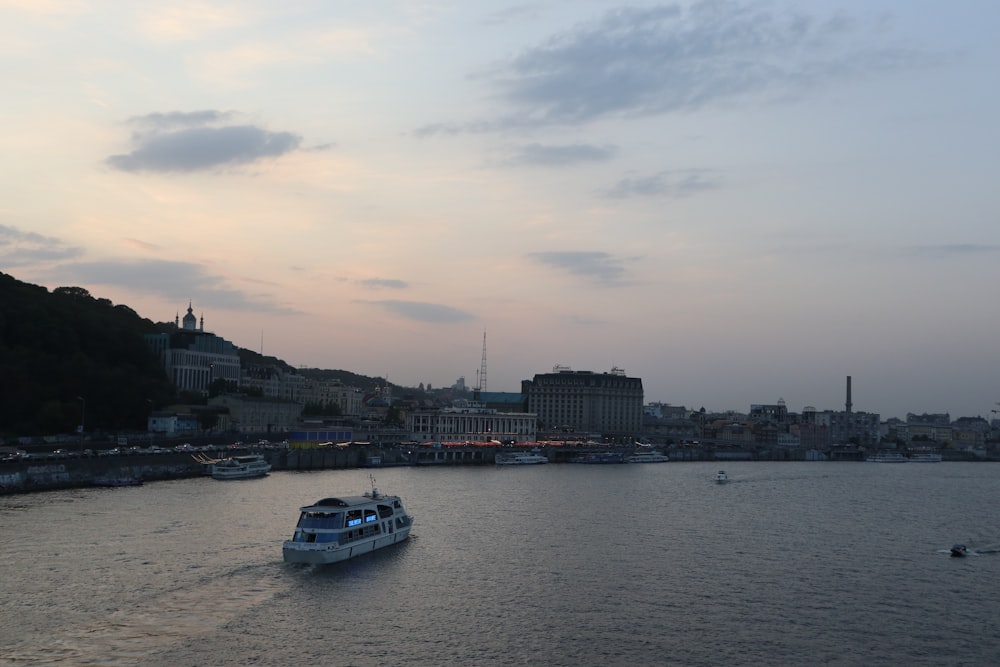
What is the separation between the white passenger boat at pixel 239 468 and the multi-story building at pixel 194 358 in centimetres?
6431

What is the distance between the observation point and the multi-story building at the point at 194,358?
156625 millimetres

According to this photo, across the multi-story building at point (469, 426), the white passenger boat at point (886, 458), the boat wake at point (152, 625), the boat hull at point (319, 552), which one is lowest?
the boat wake at point (152, 625)

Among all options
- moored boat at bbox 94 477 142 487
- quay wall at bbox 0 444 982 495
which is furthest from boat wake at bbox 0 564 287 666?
moored boat at bbox 94 477 142 487

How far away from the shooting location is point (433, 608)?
1459 inches

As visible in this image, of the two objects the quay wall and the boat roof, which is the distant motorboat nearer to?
the quay wall

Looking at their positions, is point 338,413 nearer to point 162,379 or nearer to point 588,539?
point 162,379

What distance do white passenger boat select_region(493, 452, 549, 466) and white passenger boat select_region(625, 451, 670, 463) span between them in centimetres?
1595

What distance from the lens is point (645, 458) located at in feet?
491

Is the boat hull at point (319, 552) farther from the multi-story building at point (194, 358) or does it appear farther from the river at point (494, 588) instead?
the multi-story building at point (194, 358)

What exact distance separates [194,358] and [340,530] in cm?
12391

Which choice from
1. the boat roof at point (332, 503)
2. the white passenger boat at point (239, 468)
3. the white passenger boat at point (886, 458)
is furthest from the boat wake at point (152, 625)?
the white passenger boat at point (886, 458)

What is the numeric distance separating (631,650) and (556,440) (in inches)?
5555

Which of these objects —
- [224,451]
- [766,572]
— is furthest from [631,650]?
[224,451]

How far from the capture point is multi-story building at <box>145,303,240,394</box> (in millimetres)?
156625
